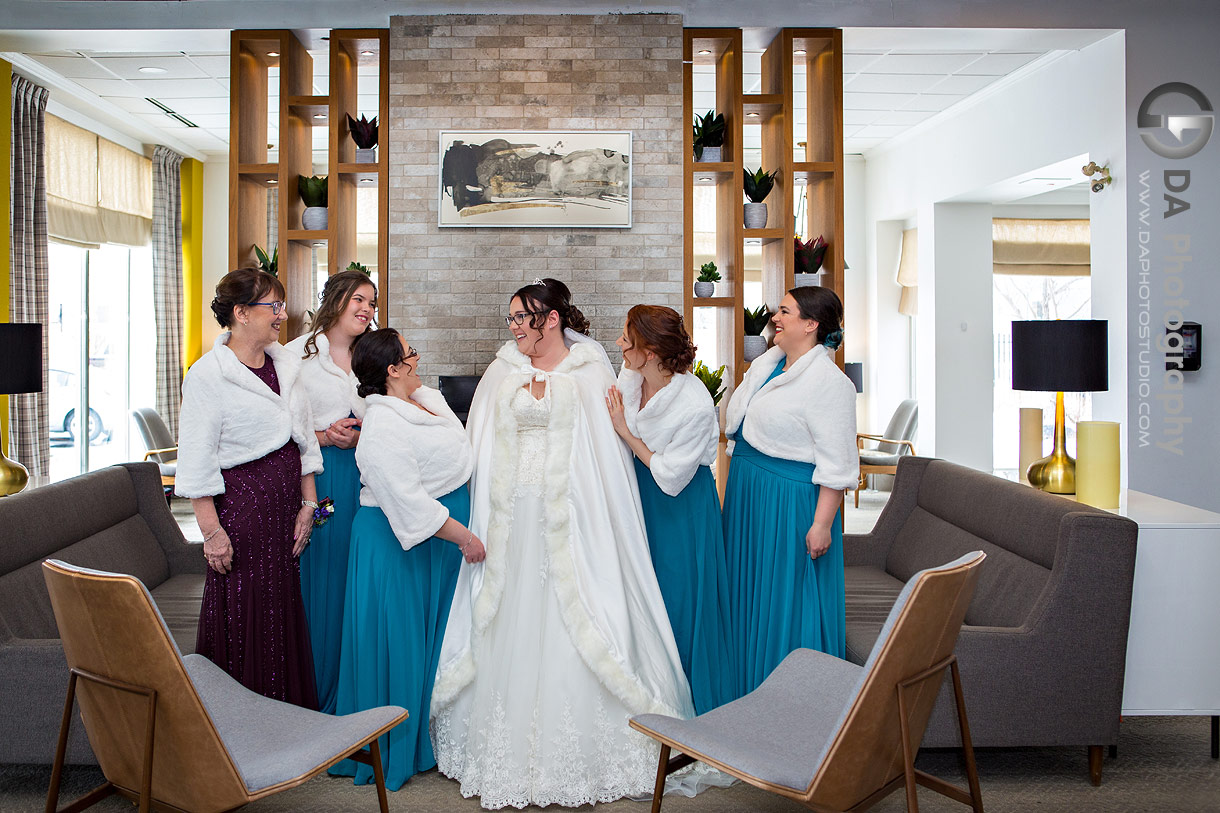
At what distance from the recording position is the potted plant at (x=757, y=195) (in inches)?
211

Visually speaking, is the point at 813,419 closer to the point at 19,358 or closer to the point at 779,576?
the point at 779,576

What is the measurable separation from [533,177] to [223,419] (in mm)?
2829

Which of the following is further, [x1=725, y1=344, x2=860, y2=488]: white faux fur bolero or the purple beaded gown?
[x1=725, y1=344, x2=860, y2=488]: white faux fur bolero

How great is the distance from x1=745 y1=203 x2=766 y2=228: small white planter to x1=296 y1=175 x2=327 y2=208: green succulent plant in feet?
7.86

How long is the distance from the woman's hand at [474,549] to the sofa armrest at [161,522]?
167 cm

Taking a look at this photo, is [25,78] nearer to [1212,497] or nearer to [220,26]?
[220,26]

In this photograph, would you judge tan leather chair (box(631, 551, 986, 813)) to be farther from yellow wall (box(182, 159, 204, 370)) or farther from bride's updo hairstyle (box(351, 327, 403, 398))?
yellow wall (box(182, 159, 204, 370))

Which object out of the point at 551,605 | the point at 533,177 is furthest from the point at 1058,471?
the point at 533,177

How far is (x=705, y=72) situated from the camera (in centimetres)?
660

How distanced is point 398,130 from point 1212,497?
4.89 m

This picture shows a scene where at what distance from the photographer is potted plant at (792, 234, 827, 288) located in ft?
17.5

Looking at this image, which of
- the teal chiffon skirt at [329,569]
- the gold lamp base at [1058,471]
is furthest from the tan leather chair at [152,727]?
the gold lamp base at [1058,471]
